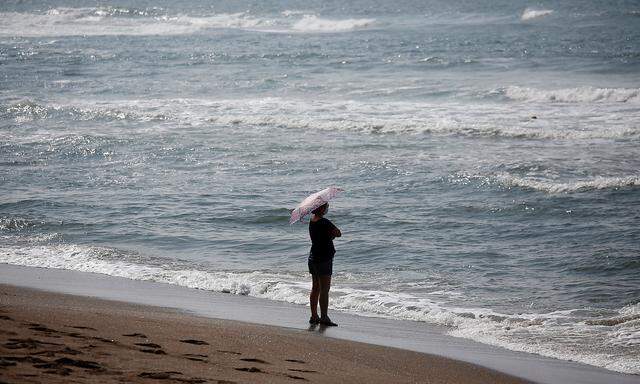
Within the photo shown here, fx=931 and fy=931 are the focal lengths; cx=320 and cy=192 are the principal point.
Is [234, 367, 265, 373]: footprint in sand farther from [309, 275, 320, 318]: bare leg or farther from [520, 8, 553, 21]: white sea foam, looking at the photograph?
[520, 8, 553, 21]: white sea foam

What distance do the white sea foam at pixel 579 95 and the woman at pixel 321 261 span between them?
1857cm

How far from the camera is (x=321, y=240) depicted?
923 cm

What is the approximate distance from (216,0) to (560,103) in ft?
193

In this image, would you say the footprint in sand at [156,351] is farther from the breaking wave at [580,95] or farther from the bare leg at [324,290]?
the breaking wave at [580,95]

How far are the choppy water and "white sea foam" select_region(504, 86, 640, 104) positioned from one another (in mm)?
117

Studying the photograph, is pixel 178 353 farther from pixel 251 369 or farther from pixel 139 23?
pixel 139 23

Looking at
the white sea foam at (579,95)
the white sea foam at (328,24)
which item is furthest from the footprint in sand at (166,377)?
the white sea foam at (328,24)

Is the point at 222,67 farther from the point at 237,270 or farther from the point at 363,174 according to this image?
the point at 237,270

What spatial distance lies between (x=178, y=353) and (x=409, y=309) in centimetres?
361

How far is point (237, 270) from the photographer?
1160cm

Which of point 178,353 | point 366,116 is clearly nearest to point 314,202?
point 178,353

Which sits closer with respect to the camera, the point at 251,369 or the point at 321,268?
the point at 251,369

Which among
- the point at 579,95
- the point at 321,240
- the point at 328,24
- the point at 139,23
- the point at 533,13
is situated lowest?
the point at 321,240

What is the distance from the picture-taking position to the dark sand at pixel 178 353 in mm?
6113
